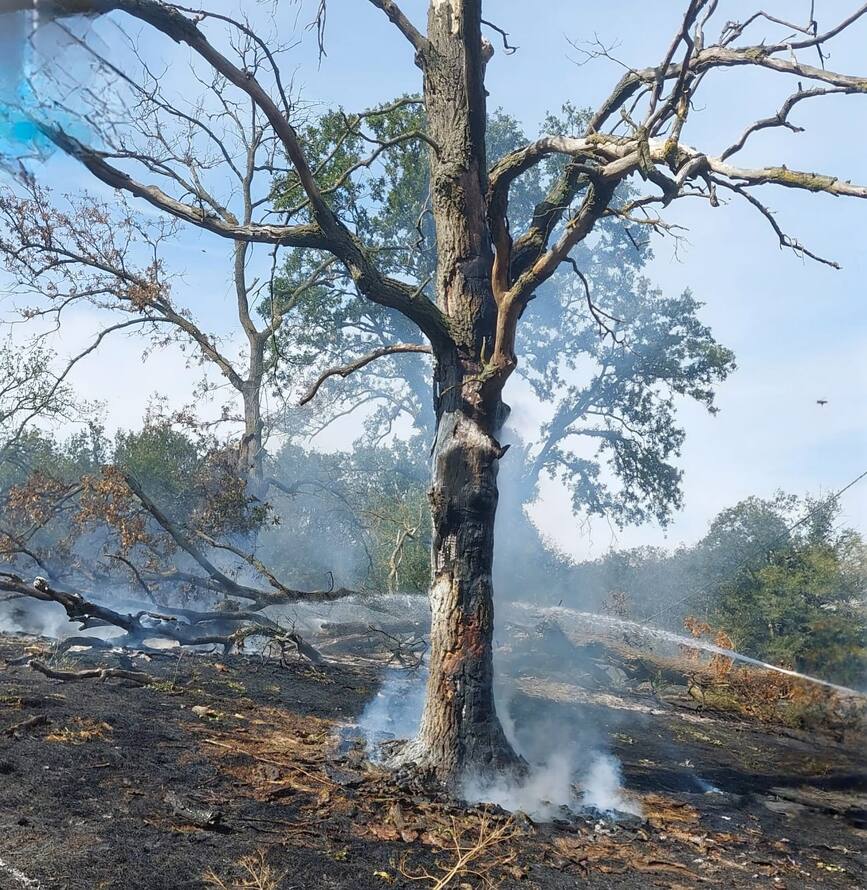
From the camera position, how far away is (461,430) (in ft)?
20.1

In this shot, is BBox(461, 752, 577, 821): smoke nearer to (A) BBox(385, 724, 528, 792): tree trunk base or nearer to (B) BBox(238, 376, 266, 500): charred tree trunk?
(A) BBox(385, 724, 528, 792): tree trunk base

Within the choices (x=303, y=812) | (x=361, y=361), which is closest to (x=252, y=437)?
(x=361, y=361)

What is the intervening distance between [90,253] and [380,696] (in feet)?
35.6

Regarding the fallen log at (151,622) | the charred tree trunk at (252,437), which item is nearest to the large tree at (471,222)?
the fallen log at (151,622)

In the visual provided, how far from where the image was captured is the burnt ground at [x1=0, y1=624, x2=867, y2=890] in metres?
3.58

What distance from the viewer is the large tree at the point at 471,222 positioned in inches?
213

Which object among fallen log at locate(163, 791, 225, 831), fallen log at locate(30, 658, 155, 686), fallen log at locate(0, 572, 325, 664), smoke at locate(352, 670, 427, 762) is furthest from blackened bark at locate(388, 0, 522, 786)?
fallen log at locate(0, 572, 325, 664)

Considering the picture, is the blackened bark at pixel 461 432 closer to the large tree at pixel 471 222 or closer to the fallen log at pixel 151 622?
the large tree at pixel 471 222

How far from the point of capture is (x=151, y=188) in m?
5.84

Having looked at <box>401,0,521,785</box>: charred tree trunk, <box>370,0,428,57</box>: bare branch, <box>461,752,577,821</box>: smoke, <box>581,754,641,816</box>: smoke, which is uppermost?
<box>370,0,428,57</box>: bare branch

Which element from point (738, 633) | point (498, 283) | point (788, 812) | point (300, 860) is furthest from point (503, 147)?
point (300, 860)

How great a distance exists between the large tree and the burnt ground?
1.03 m

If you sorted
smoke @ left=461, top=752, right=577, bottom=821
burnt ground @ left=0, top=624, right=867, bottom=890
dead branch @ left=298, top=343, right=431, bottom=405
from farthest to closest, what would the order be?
1. dead branch @ left=298, top=343, right=431, bottom=405
2. smoke @ left=461, top=752, right=577, bottom=821
3. burnt ground @ left=0, top=624, right=867, bottom=890

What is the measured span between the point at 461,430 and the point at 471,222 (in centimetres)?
180
